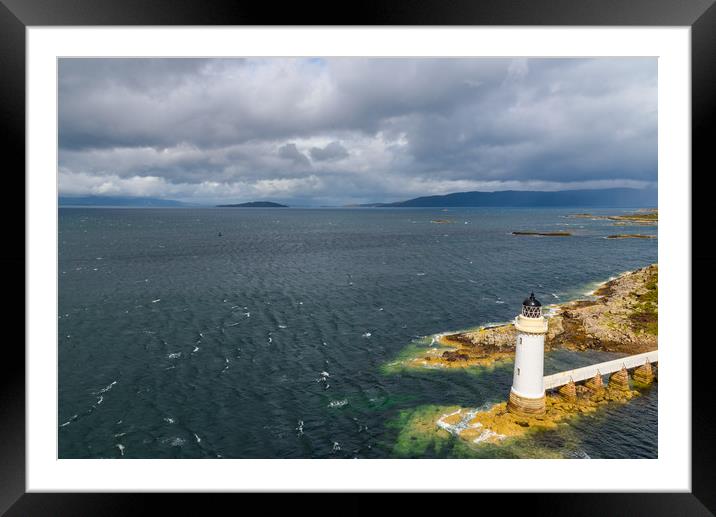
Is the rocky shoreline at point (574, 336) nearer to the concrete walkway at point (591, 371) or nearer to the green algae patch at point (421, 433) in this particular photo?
the concrete walkway at point (591, 371)

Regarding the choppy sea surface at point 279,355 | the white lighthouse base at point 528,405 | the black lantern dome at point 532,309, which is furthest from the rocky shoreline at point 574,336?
the black lantern dome at point 532,309

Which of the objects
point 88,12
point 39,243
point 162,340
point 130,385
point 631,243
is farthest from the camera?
point 631,243

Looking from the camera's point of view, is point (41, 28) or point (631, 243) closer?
point (41, 28)

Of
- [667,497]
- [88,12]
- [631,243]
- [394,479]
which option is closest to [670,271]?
[667,497]

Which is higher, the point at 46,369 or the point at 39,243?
the point at 39,243

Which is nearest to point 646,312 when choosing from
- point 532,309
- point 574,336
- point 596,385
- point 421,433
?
point 574,336

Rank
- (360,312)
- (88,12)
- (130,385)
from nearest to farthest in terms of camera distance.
→ (88,12) → (130,385) → (360,312)

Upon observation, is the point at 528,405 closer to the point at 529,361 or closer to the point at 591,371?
the point at 529,361

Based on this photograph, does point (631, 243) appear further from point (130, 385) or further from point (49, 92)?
point (49, 92)
